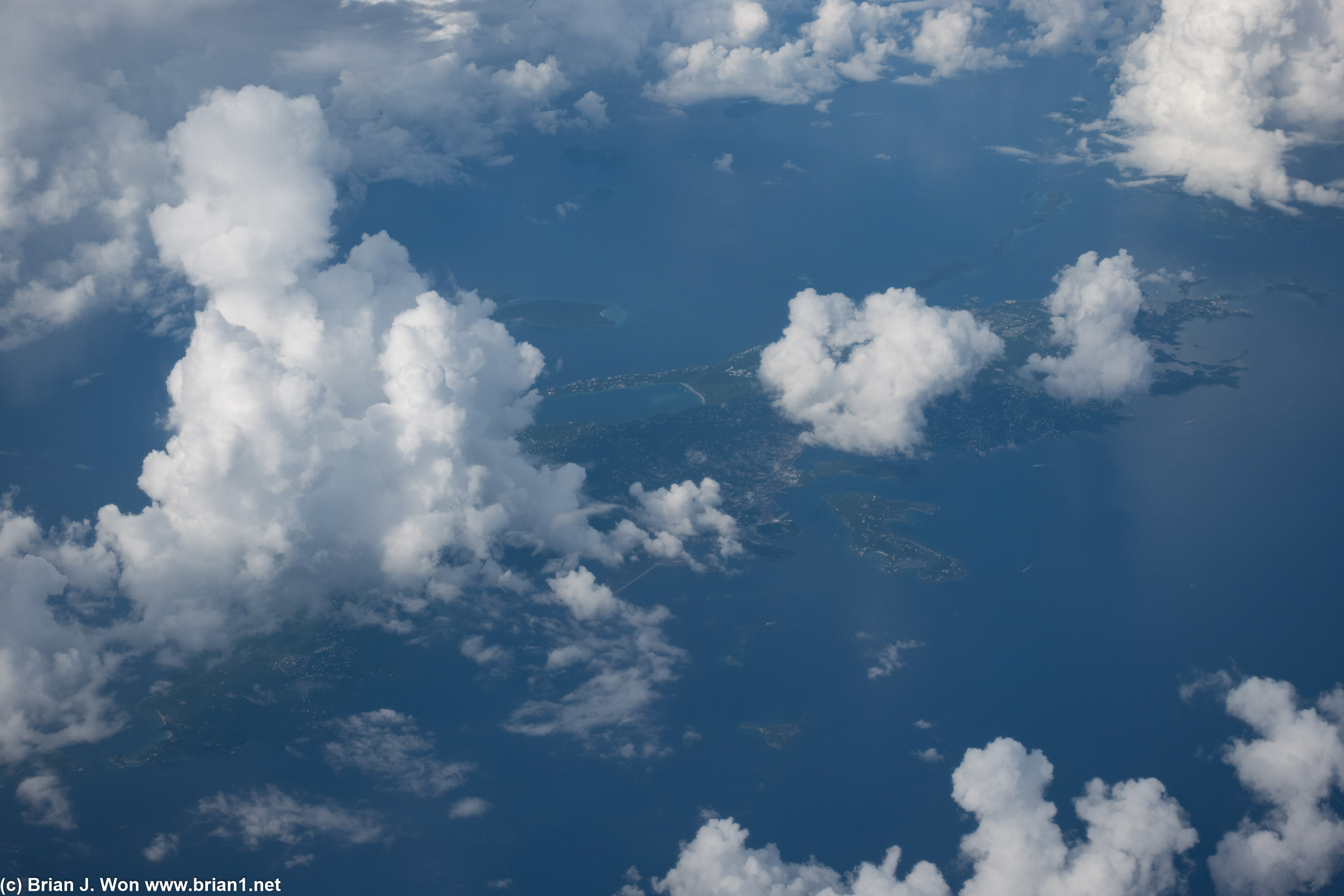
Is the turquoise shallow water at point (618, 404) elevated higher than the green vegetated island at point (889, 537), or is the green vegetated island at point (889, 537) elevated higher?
the turquoise shallow water at point (618, 404)

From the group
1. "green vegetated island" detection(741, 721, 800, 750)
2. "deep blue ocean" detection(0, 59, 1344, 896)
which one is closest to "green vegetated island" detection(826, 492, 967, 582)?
"deep blue ocean" detection(0, 59, 1344, 896)

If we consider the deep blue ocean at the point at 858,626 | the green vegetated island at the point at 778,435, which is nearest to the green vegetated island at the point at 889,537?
the green vegetated island at the point at 778,435

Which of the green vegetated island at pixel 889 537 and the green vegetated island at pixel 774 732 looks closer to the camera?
the green vegetated island at pixel 774 732

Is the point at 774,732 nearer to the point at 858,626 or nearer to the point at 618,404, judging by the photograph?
the point at 858,626

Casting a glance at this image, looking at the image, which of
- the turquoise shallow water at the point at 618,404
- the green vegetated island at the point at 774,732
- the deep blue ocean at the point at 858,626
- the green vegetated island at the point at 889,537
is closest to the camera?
the deep blue ocean at the point at 858,626

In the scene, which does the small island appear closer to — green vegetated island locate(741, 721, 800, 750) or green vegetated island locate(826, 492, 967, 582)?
green vegetated island locate(826, 492, 967, 582)

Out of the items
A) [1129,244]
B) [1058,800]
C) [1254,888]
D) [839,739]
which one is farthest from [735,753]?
[1129,244]

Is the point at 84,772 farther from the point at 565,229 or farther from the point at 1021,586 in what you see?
the point at 565,229

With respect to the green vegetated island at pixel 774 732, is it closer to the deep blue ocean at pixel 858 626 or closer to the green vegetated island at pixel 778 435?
the deep blue ocean at pixel 858 626

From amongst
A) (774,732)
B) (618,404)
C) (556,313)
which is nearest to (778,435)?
(618,404)
